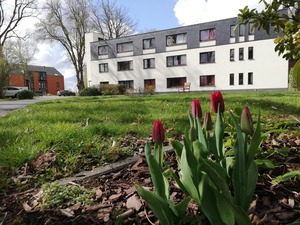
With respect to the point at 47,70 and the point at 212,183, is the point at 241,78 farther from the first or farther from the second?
the point at 47,70

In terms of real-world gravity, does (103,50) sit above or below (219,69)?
above

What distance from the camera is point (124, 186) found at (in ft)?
5.49

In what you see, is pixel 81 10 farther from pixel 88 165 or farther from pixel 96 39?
pixel 88 165

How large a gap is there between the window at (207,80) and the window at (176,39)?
5.39 meters

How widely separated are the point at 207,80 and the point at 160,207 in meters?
31.1

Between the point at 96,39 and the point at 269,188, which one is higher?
the point at 96,39

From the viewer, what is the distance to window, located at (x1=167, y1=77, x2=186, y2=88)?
107 feet

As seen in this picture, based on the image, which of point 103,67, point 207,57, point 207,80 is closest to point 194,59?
point 207,57

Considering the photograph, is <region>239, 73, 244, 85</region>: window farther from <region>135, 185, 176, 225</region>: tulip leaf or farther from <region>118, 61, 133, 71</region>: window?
<region>135, 185, 176, 225</region>: tulip leaf

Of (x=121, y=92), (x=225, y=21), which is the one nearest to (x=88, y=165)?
(x=121, y=92)

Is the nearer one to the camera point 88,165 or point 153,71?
point 88,165

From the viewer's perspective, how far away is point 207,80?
31.0 m

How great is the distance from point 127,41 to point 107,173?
1423 inches

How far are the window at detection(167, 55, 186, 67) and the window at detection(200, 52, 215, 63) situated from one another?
237 centimetres
